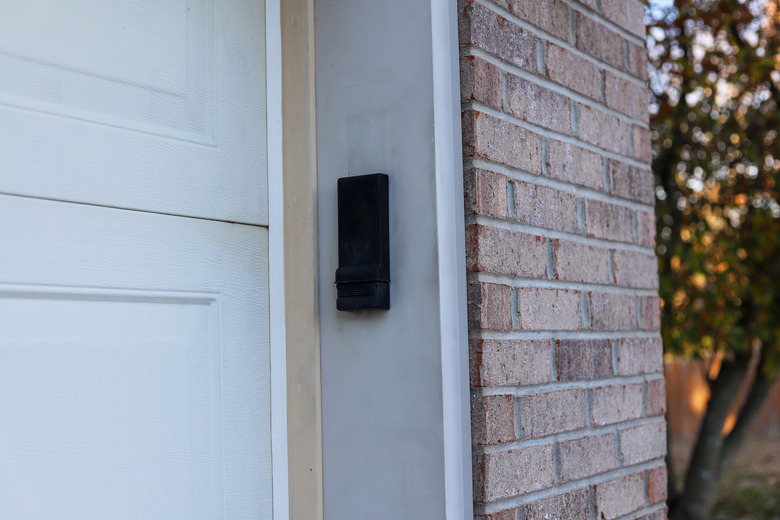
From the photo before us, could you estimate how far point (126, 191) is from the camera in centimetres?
135

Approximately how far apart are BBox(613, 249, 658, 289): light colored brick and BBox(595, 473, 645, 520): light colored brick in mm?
474

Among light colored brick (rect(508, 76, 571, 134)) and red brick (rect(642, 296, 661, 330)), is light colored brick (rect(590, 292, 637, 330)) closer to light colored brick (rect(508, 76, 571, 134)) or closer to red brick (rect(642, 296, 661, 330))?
red brick (rect(642, 296, 661, 330))

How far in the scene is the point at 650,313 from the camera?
222cm

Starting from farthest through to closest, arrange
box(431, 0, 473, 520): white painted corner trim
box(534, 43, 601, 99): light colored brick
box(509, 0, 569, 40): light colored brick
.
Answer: box(534, 43, 601, 99): light colored brick
box(509, 0, 569, 40): light colored brick
box(431, 0, 473, 520): white painted corner trim

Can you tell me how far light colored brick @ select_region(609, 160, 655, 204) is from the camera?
2.08 m

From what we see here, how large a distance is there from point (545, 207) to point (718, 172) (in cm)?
424

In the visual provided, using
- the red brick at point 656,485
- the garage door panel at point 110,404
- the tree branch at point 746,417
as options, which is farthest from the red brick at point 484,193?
the tree branch at point 746,417

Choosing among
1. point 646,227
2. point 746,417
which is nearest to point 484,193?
point 646,227

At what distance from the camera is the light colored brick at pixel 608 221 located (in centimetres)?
196

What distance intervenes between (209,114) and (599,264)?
38.6 inches

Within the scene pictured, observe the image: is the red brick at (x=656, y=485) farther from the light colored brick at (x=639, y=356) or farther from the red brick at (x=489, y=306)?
the red brick at (x=489, y=306)

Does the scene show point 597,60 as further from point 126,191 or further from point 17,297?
point 17,297

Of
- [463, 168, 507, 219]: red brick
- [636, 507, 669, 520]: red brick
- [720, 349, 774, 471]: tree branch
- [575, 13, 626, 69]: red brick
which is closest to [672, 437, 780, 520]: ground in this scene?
[720, 349, 774, 471]: tree branch

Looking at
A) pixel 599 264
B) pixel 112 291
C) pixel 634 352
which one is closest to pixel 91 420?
pixel 112 291
